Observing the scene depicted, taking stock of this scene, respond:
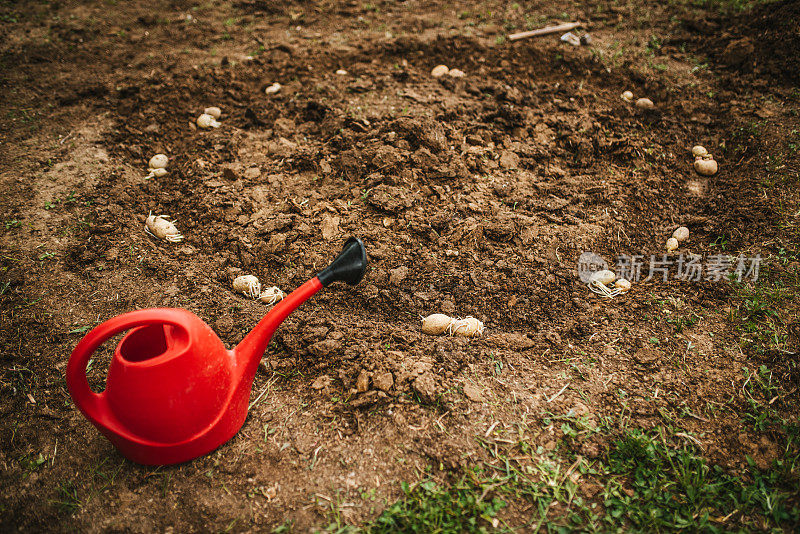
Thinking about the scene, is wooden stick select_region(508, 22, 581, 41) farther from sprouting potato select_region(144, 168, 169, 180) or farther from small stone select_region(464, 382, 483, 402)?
small stone select_region(464, 382, 483, 402)

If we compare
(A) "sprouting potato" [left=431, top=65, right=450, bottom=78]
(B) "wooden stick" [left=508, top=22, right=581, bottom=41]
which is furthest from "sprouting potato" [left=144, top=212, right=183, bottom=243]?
(B) "wooden stick" [left=508, top=22, right=581, bottom=41]

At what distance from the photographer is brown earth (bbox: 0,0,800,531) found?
5.80ft

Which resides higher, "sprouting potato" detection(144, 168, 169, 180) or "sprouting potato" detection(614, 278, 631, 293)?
"sprouting potato" detection(144, 168, 169, 180)

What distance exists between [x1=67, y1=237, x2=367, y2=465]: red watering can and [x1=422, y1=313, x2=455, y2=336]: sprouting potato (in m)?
0.58

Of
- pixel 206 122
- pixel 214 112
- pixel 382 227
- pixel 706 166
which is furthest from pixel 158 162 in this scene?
pixel 706 166

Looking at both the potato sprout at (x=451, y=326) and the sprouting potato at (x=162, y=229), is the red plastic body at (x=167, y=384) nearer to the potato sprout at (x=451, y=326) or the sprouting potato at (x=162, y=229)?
the potato sprout at (x=451, y=326)

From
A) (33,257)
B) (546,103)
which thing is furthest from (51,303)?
(546,103)

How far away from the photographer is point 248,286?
2.33 m

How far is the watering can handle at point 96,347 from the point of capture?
139cm

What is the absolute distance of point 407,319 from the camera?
2238mm

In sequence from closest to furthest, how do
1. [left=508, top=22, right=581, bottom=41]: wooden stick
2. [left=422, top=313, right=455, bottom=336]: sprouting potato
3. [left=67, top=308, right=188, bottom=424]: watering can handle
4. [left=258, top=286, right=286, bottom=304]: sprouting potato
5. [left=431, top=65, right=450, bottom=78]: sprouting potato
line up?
[left=67, top=308, right=188, bottom=424]: watering can handle
[left=422, top=313, right=455, bottom=336]: sprouting potato
[left=258, top=286, right=286, bottom=304]: sprouting potato
[left=431, top=65, right=450, bottom=78]: sprouting potato
[left=508, top=22, right=581, bottom=41]: wooden stick

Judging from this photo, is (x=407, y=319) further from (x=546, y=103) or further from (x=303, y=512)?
(x=546, y=103)

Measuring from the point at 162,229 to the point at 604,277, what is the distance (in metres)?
2.53

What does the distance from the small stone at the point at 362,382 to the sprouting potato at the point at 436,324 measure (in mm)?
385
